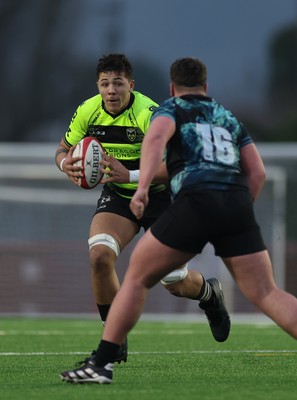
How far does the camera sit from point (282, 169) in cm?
1836

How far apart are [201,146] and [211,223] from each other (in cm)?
44

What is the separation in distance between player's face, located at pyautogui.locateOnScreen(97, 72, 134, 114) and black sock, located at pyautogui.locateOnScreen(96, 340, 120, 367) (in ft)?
7.50

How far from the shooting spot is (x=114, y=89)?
29.0ft

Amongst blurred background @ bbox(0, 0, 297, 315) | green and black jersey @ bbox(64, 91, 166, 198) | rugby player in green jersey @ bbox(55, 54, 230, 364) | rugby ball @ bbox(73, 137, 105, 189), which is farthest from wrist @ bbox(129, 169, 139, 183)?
blurred background @ bbox(0, 0, 297, 315)

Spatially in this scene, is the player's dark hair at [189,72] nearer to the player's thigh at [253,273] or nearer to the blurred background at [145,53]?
the player's thigh at [253,273]

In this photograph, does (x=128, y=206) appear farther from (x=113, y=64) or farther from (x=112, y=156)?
(x=113, y=64)

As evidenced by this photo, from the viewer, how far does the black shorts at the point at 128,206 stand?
29.7 ft

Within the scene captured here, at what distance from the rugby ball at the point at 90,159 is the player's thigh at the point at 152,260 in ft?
5.15

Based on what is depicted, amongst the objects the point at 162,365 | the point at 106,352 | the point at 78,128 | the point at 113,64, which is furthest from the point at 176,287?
the point at 106,352

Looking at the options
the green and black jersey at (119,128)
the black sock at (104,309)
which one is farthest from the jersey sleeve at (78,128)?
the black sock at (104,309)

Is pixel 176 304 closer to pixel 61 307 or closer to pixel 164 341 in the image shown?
pixel 61 307

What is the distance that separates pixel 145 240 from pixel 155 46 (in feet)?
68.8

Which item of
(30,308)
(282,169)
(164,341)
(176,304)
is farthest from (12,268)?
(164,341)

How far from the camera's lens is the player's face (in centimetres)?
884
